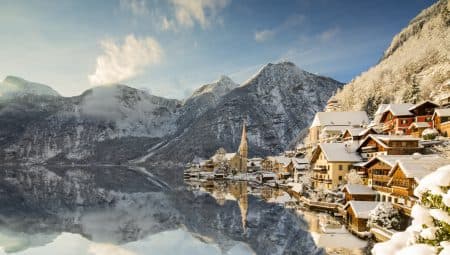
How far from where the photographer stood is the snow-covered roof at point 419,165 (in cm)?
→ 3499

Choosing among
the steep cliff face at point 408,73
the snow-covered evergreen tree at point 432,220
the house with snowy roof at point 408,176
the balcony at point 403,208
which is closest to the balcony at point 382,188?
the house with snowy roof at point 408,176

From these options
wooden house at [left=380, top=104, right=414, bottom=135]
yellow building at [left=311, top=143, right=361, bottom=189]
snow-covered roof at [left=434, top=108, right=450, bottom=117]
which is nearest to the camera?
snow-covered roof at [left=434, top=108, right=450, bottom=117]

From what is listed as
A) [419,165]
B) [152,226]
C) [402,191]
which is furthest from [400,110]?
[152,226]

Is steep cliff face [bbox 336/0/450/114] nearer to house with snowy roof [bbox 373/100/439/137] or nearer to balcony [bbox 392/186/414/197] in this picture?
house with snowy roof [bbox 373/100/439/137]

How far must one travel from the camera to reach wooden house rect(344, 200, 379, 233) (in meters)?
37.2

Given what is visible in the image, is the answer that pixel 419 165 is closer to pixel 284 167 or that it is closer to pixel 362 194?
pixel 362 194

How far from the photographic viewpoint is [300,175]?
8600 centimetres

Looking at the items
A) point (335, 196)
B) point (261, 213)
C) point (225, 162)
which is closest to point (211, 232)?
point (261, 213)

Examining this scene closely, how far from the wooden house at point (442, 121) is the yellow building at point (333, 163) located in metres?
13.7

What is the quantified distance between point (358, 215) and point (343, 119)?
6809 cm

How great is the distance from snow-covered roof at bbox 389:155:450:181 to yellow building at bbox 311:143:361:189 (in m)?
21.0

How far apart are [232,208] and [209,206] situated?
16.2 feet

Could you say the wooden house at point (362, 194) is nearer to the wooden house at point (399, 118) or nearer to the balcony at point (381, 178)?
the balcony at point (381, 178)

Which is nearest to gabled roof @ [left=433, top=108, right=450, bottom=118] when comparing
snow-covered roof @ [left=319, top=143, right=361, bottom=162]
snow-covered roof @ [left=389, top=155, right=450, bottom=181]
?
snow-covered roof @ [left=319, top=143, right=361, bottom=162]
